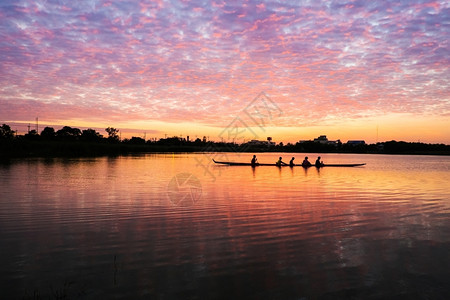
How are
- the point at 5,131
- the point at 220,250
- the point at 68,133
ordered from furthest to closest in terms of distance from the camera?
the point at 68,133 → the point at 5,131 → the point at 220,250

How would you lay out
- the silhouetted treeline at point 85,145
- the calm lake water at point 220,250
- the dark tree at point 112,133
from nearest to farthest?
the calm lake water at point 220,250 < the silhouetted treeline at point 85,145 < the dark tree at point 112,133

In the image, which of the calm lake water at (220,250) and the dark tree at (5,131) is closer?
the calm lake water at (220,250)

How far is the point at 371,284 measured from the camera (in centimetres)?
677

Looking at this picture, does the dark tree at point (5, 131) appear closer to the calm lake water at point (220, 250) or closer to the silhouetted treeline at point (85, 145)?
the silhouetted treeline at point (85, 145)

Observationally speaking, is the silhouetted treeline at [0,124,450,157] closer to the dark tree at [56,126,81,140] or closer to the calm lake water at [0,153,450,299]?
the dark tree at [56,126,81,140]

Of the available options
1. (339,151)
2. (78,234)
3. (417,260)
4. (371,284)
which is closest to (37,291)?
(78,234)

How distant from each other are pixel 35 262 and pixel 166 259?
125 inches

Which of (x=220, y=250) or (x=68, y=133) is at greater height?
(x=68, y=133)

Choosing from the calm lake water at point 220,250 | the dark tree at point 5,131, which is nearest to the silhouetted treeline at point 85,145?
the dark tree at point 5,131

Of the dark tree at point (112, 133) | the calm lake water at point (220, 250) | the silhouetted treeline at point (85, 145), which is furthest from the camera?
the dark tree at point (112, 133)

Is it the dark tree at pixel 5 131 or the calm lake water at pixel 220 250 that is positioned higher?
the dark tree at pixel 5 131

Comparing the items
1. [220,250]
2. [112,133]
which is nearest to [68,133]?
[112,133]

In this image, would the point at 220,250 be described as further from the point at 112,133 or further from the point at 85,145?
the point at 112,133

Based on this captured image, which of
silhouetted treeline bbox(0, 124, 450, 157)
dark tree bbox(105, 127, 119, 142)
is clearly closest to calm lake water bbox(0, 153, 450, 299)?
silhouetted treeline bbox(0, 124, 450, 157)
